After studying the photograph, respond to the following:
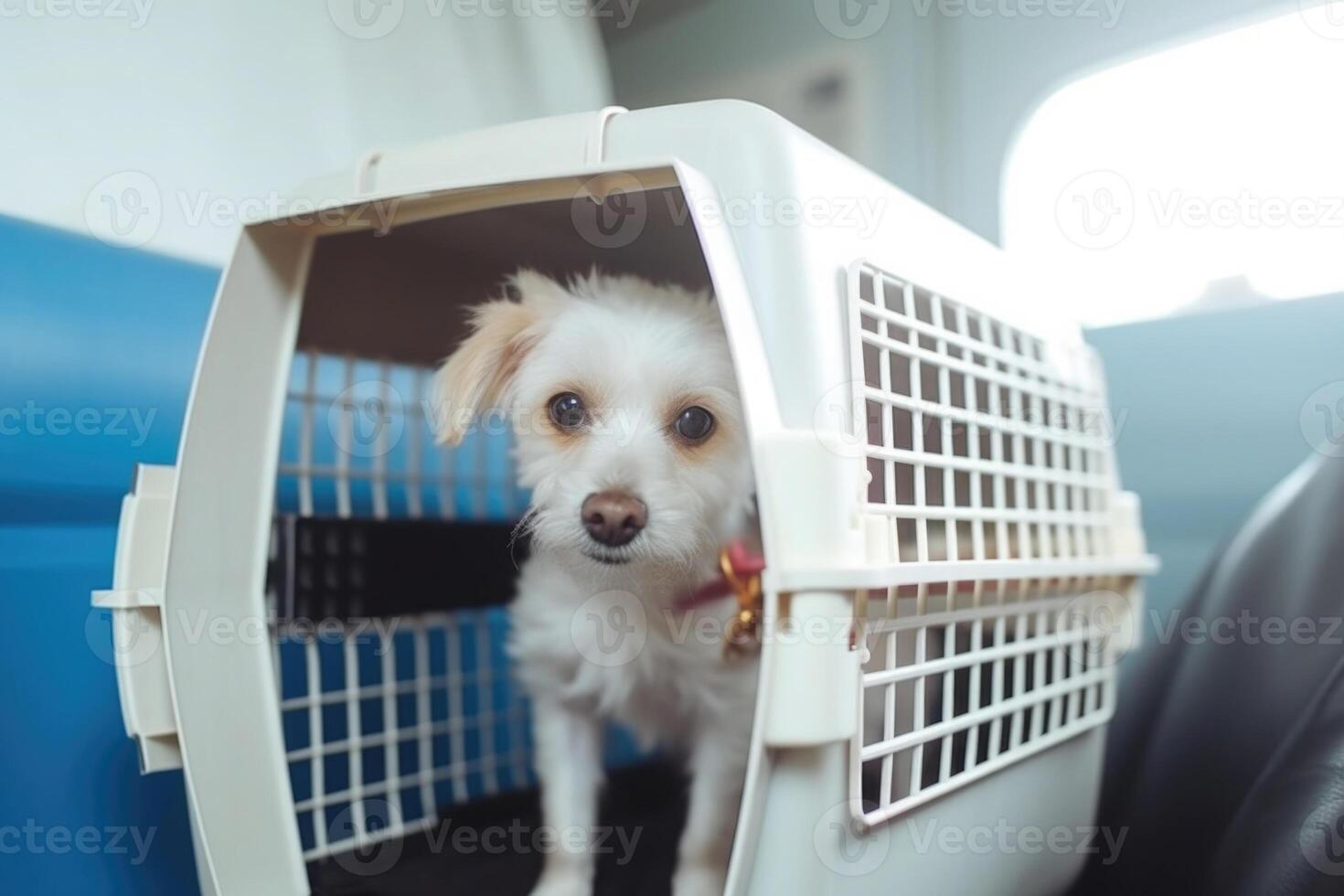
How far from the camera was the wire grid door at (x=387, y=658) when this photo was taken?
3.61ft

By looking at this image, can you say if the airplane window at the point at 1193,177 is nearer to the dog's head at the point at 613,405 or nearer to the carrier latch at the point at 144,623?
the dog's head at the point at 613,405

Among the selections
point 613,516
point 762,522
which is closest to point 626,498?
point 613,516

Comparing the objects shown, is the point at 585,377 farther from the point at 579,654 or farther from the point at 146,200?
the point at 146,200

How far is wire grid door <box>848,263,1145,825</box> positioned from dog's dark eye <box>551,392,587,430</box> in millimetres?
292

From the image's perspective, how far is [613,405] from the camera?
0.93 meters

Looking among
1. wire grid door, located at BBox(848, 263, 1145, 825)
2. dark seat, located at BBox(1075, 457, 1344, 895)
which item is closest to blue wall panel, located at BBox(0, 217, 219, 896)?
wire grid door, located at BBox(848, 263, 1145, 825)

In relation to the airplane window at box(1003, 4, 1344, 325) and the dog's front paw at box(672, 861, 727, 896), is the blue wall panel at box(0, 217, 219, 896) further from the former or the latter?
the airplane window at box(1003, 4, 1344, 325)

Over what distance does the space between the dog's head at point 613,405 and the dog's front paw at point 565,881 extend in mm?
322

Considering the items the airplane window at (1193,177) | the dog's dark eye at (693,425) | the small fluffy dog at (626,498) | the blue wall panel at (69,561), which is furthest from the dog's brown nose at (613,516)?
the airplane window at (1193,177)

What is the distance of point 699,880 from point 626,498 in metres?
0.37

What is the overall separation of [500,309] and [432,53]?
0.57 m

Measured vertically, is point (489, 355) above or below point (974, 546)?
above

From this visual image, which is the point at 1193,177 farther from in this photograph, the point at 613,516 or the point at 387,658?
the point at 387,658

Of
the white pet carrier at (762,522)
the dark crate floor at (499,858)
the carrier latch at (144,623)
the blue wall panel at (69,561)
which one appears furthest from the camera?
the dark crate floor at (499,858)
